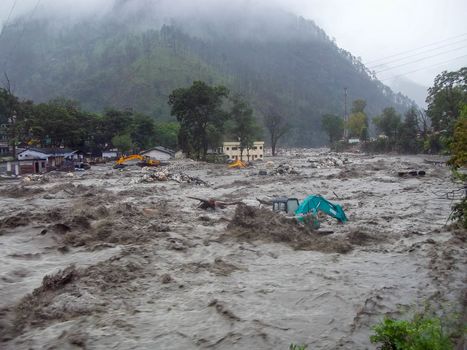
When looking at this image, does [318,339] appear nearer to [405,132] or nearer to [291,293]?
[291,293]

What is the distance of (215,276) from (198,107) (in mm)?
53946

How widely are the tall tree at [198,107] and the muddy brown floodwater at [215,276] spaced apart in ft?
141

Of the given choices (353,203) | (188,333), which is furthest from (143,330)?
(353,203)

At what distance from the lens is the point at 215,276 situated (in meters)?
10.7

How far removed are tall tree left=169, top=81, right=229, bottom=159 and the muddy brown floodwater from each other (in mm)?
43017

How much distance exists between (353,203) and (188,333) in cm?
1654

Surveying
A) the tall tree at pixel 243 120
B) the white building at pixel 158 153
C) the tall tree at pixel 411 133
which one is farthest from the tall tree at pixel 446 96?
the white building at pixel 158 153

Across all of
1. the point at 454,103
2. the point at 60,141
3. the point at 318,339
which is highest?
the point at 454,103

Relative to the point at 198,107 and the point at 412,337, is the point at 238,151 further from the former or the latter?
the point at 412,337

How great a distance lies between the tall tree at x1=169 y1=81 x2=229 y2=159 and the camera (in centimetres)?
6097

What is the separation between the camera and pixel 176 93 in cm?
6206

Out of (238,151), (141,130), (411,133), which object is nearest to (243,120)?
(238,151)

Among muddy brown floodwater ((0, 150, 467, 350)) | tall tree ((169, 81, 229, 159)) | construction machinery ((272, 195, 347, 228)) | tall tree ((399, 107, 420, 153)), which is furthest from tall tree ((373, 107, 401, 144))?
construction machinery ((272, 195, 347, 228))

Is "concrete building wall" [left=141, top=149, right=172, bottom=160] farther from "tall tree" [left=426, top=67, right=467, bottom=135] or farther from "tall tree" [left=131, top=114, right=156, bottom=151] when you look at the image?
"tall tree" [left=426, top=67, right=467, bottom=135]
